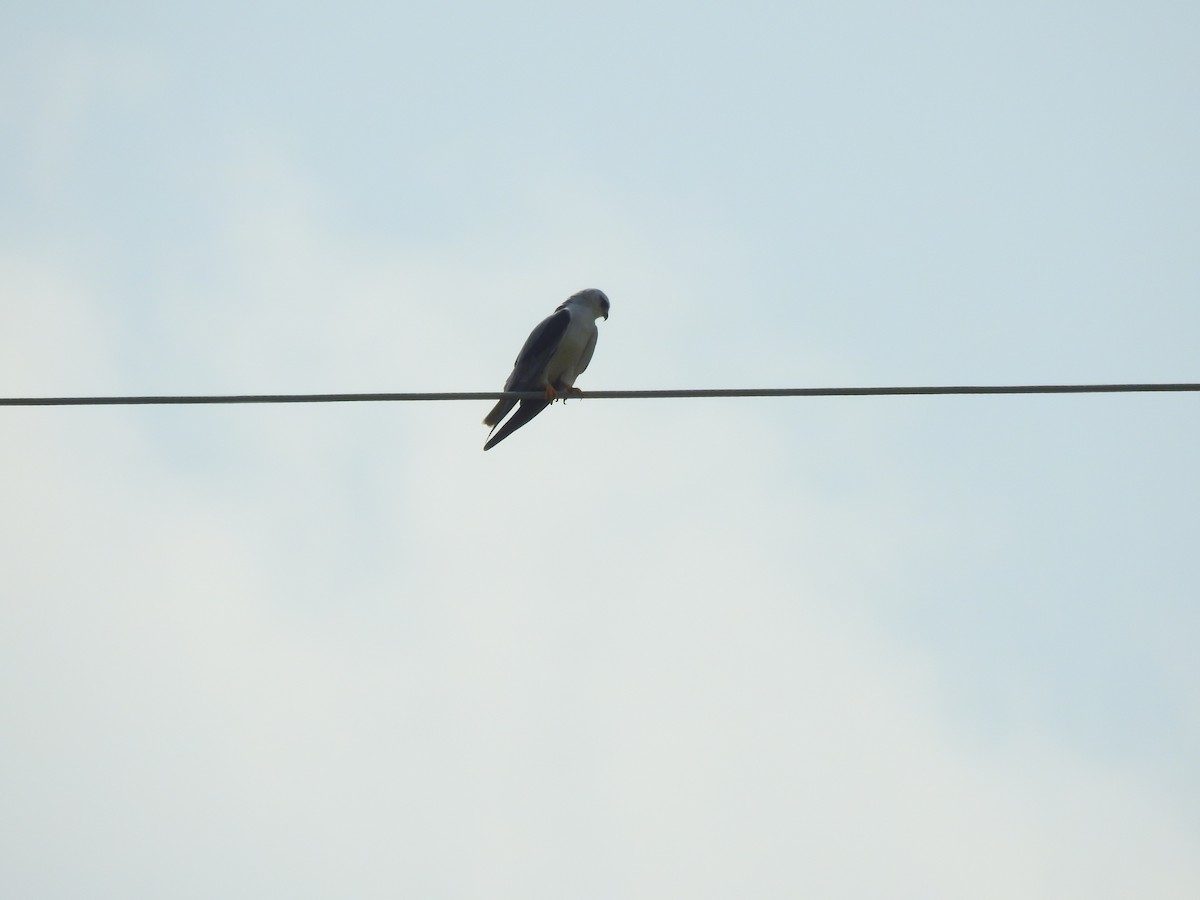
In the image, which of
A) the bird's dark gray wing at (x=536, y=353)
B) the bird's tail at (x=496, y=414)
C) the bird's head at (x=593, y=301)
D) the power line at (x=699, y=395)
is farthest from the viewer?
the bird's head at (x=593, y=301)

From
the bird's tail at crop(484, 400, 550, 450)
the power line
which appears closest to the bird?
the bird's tail at crop(484, 400, 550, 450)

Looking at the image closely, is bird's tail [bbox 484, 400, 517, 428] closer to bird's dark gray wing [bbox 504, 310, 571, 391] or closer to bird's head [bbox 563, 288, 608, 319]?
bird's dark gray wing [bbox 504, 310, 571, 391]

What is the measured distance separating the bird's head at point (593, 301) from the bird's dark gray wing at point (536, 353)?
2.25ft

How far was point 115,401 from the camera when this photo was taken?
6.08 m

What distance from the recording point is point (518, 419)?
9.76 metres

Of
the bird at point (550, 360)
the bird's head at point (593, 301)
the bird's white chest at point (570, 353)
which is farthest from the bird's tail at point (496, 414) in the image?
the bird's head at point (593, 301)

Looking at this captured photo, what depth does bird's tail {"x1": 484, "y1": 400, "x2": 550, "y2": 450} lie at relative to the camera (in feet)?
31.8

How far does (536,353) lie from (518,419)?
2.20ft

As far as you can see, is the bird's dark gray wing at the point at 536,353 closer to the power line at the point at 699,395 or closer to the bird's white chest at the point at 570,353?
the bird's white chest at the point at 570,353

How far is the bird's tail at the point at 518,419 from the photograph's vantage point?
9.70 metres

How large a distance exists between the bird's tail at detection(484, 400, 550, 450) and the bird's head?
148 cm

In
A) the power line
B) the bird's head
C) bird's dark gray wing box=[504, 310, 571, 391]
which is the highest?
the bird's head

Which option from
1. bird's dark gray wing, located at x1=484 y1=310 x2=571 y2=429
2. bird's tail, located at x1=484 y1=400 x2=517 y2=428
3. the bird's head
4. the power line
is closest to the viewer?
the power line

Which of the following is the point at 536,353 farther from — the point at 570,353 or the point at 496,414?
the point at 496,414
